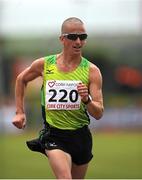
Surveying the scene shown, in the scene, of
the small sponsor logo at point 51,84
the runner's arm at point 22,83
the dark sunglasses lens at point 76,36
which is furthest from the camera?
the runner's arm at point 22,83

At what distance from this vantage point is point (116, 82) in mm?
43844

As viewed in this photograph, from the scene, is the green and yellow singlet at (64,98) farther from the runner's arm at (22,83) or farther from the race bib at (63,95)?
the runner's arm at (22,83)

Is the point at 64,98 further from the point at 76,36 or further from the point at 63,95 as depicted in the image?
the point at 76,36

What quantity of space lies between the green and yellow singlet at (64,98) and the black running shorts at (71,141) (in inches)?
2.8

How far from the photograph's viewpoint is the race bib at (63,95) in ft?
28.4

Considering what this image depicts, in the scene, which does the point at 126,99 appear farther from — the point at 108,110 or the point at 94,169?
the point at 94,169

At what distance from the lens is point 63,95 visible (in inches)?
343

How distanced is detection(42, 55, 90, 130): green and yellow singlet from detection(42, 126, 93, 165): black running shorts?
72 millimetres

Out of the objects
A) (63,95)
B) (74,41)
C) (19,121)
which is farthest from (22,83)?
(74,41)

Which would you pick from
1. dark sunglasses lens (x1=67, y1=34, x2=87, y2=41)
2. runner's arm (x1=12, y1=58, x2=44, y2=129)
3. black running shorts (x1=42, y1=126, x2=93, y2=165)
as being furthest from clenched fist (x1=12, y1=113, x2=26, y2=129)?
dark sunglasses lens (x1=67, y1=34, x2=87, y2=41)

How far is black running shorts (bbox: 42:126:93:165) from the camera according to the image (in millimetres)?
8781

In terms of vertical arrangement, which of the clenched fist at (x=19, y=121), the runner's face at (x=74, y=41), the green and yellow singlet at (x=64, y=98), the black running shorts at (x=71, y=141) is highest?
the runner's face at (x=74, y=41)

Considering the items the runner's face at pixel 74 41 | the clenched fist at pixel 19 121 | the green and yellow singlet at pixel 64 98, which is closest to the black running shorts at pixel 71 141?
the green and yellow singlet at pixel 64 98

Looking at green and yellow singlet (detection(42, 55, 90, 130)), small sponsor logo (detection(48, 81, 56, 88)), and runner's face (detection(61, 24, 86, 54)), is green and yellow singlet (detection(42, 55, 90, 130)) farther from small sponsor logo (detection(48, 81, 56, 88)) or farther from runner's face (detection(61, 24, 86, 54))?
runner's face (detection(61, 24, 86, 54))
